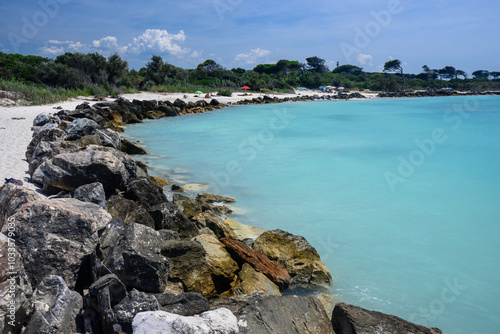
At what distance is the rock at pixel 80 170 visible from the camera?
189 inches

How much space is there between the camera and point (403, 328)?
2.85 metres

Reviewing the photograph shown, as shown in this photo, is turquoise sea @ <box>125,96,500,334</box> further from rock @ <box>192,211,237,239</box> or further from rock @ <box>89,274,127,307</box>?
rock @ <box>89,274,127,307</box>

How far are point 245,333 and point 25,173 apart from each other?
5.58 metres

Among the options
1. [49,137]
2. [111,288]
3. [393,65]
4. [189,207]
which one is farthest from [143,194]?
[393,65]

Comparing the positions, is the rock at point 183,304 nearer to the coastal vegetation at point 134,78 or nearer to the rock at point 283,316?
the rock at point 283,316

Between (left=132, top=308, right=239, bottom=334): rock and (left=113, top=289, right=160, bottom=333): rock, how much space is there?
172mm

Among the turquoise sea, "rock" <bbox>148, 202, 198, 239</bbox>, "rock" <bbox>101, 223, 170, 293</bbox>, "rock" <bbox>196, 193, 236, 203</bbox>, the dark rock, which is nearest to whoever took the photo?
"rock" <bbox>101, 223, 170, 293</bbox>

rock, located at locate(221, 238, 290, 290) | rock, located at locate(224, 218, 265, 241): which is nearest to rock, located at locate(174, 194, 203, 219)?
rock, located at locate(224, 218, 265, 241)

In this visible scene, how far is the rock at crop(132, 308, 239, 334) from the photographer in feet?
7.04

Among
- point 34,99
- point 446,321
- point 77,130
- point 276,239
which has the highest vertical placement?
point 34,99

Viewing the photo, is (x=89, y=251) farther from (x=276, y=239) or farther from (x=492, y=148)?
(x=492, y=148)

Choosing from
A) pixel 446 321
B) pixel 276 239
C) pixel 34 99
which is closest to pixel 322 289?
pixel 276 239

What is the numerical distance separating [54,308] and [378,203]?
7.82 metres

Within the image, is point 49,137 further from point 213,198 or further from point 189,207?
point 189,207
